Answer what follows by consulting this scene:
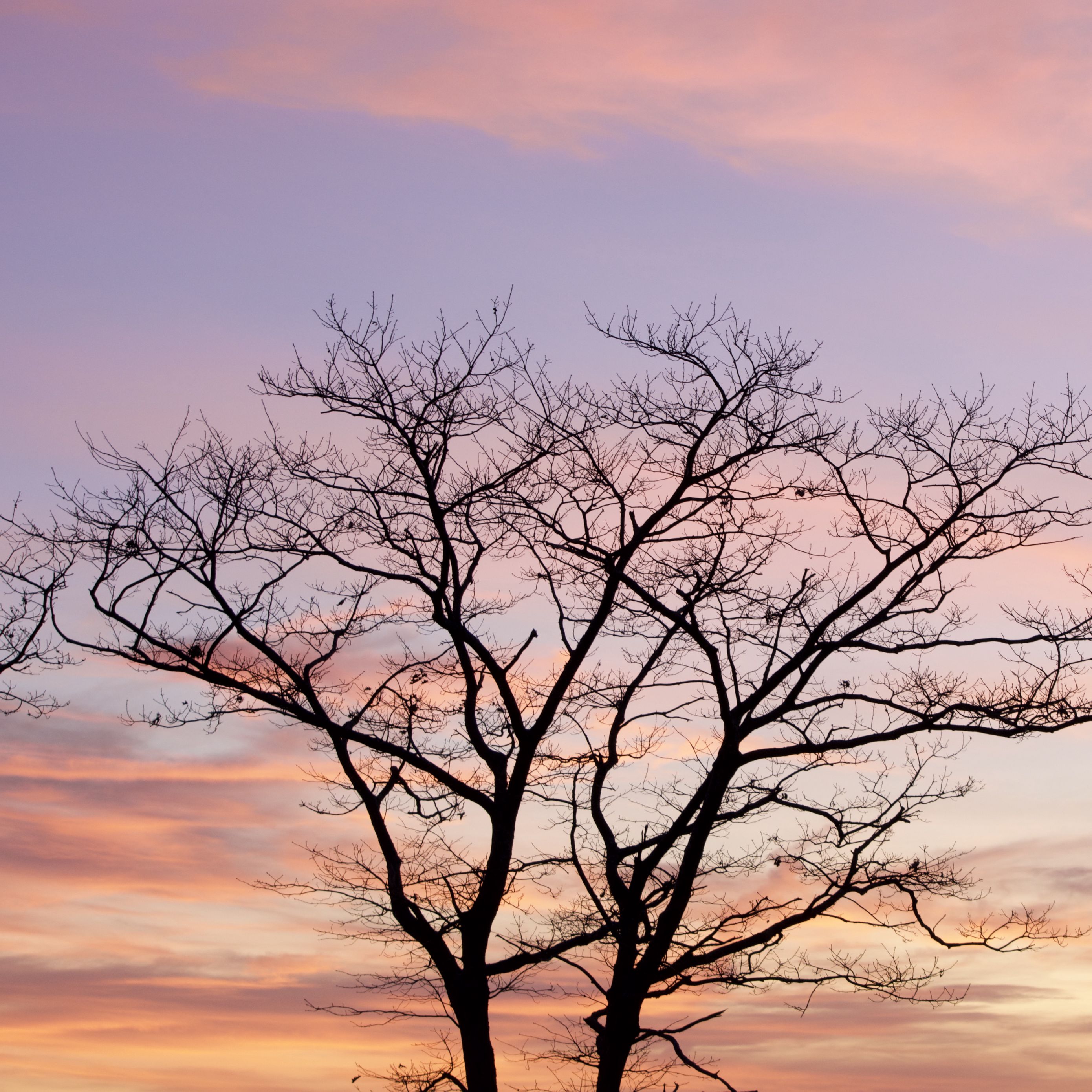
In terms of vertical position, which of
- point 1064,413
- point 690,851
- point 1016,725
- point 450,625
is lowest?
point 690,851

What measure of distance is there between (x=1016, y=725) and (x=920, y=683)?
1.09m

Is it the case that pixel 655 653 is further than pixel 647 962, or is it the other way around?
pixel 655 653

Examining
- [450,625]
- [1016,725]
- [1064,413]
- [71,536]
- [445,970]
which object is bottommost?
[445,970]

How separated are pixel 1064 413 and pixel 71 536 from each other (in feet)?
37.4

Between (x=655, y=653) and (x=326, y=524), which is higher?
(x=326, y=524)

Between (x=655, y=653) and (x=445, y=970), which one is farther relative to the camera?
(x=655, y=653)

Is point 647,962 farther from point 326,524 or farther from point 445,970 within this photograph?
point 326,524

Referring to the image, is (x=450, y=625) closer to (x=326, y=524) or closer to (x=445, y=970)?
(x=326, y=524)

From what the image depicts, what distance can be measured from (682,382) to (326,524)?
14.3 feet

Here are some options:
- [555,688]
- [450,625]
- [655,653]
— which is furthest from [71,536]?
[655,653]

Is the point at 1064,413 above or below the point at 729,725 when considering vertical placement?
above

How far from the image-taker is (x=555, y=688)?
14.7m

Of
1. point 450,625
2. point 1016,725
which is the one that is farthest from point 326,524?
point 1016,725

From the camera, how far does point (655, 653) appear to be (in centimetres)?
1559
